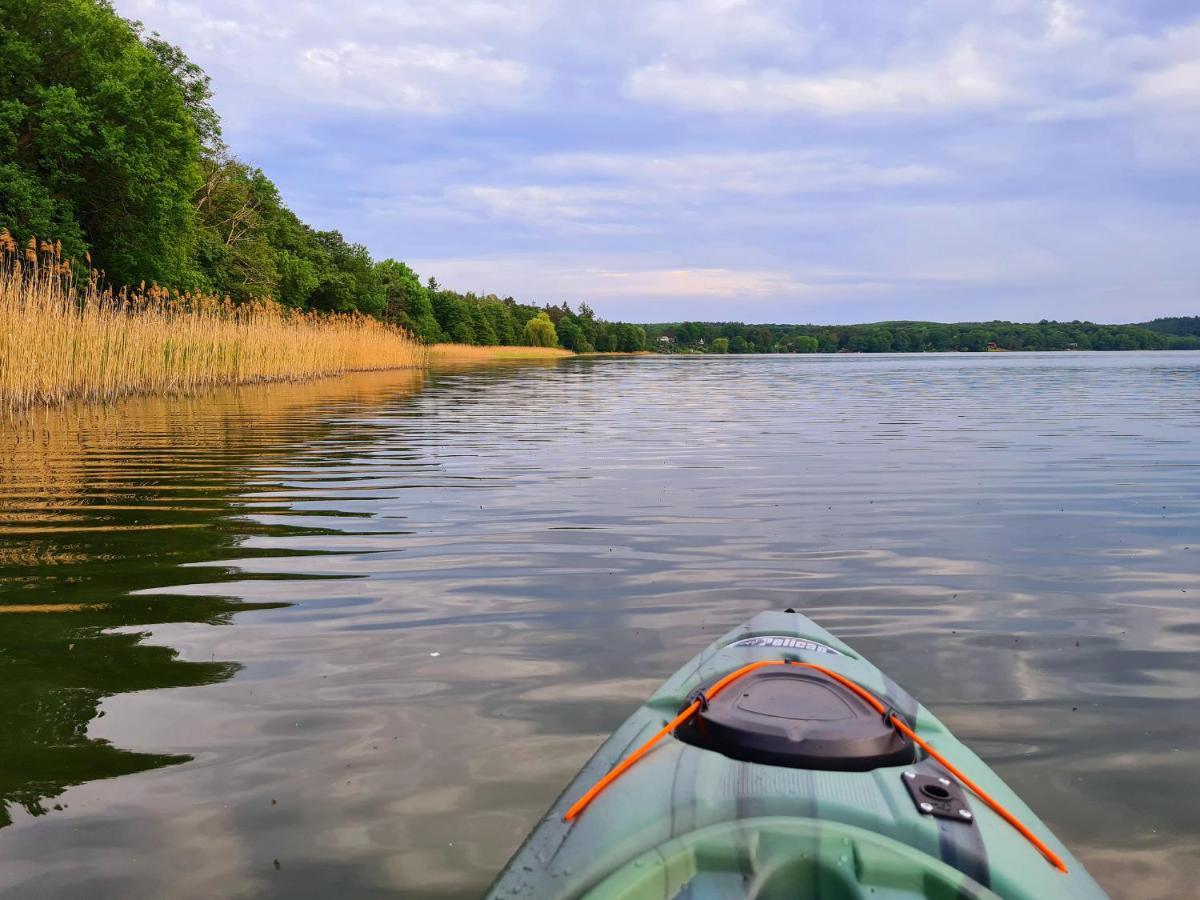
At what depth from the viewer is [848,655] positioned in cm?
277

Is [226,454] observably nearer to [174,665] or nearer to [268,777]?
[174,665]

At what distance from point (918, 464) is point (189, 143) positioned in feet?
83.1

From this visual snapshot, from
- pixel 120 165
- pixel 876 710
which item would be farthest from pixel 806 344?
pixel 876 710

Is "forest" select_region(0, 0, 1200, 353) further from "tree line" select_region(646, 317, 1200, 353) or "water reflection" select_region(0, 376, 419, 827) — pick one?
"tree line" select_region(646, 317, 1200, 353)

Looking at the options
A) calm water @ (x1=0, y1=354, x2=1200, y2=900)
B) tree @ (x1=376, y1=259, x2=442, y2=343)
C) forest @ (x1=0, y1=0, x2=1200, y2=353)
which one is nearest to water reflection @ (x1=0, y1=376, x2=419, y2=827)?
calm water @ (x1=0, y1=354, x2=1200, y2=900)

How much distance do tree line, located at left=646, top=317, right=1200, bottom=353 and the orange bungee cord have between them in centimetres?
11989

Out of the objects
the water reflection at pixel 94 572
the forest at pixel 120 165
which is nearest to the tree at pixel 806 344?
the forest at pixel 120 165

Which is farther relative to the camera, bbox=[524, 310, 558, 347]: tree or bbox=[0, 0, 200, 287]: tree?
bbox=[524, 310, 558, 347]: tree

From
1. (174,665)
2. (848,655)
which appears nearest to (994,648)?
(848,655)

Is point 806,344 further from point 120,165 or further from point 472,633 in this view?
point 472,633

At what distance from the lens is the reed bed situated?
13.0m

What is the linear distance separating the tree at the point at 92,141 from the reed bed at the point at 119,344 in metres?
1.69

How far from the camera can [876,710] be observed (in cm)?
227

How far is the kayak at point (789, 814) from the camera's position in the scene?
169 cm
